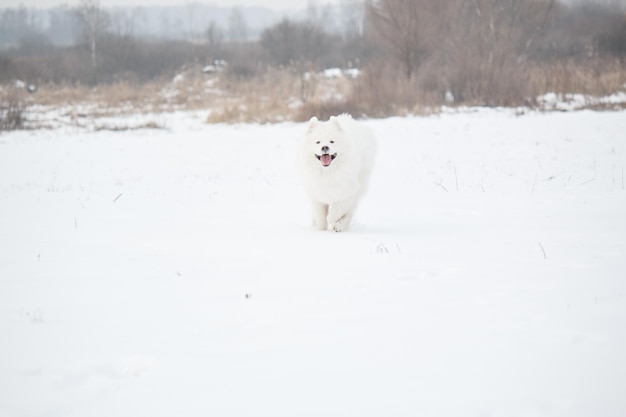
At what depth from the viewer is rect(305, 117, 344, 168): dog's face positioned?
516 cm

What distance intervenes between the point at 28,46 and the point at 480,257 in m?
56.0

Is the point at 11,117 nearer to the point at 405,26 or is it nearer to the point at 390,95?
→ the point at 390,95

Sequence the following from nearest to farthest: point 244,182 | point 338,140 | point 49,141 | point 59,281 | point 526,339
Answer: point 526,339 → point 59,281 → point 338,140 → point 244,182 → point 49,141

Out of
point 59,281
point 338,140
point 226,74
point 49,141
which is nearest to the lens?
point 59,281

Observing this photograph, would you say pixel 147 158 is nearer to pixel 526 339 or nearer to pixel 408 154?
pixel 408 154

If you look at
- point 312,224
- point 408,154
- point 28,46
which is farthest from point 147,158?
point 28,46

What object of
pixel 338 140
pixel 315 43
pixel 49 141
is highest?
pixel 315 43

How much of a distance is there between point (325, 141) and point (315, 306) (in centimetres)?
256

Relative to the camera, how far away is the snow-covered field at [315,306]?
6.89 ft

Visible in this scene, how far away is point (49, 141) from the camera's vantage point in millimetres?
13469

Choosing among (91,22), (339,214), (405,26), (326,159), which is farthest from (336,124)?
(91,22)

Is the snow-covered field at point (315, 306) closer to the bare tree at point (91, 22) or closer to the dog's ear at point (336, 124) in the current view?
the dog's ear at point (336, 124)

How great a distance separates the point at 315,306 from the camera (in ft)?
9.78

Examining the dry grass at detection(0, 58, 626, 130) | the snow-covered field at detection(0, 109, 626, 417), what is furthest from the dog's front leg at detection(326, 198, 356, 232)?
the dry grass at detection(0, 58, 626, 130)
